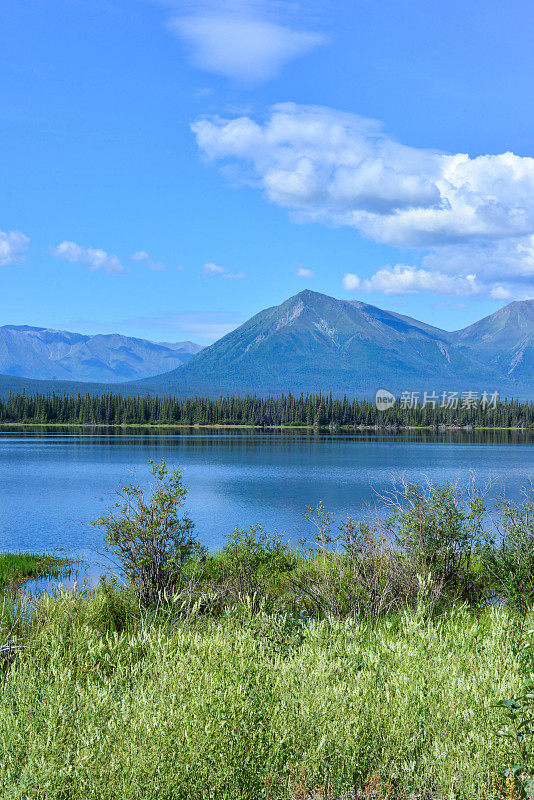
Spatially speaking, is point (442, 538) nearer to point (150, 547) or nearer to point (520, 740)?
point (150, 547)

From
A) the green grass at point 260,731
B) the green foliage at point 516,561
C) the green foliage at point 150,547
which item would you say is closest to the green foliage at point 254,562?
the green foliage at point 150,547

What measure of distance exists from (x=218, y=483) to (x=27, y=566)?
3086 cm

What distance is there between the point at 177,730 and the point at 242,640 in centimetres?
244

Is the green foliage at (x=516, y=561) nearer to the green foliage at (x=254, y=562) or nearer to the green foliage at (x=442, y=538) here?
the green foliage at (x=442, y=538)

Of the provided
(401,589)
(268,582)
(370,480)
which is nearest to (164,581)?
(268,582)

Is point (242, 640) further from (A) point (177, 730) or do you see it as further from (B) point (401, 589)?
(B) point (401, 589)

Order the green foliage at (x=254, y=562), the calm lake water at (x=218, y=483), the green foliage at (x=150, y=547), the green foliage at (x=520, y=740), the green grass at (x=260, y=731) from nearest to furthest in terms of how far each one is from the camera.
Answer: the green foliage at (x=520, y=740), the green grass at (x=260, y=731), the green foliage at (x=150, y=547), the green foliage at (x=254, y=562), the calm lake water at (x=218, y=483)

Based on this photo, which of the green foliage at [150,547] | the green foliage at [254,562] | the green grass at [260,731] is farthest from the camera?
the green foliage at [254,562]

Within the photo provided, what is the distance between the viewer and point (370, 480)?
55.2 metres

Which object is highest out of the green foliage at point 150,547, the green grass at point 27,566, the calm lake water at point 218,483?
the green foliage at point 150,547

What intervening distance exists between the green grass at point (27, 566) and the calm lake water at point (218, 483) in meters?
1.85

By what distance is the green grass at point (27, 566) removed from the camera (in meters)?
21.8

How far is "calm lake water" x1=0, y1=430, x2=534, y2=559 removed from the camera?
105 feet

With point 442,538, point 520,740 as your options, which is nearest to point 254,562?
point 442,538
